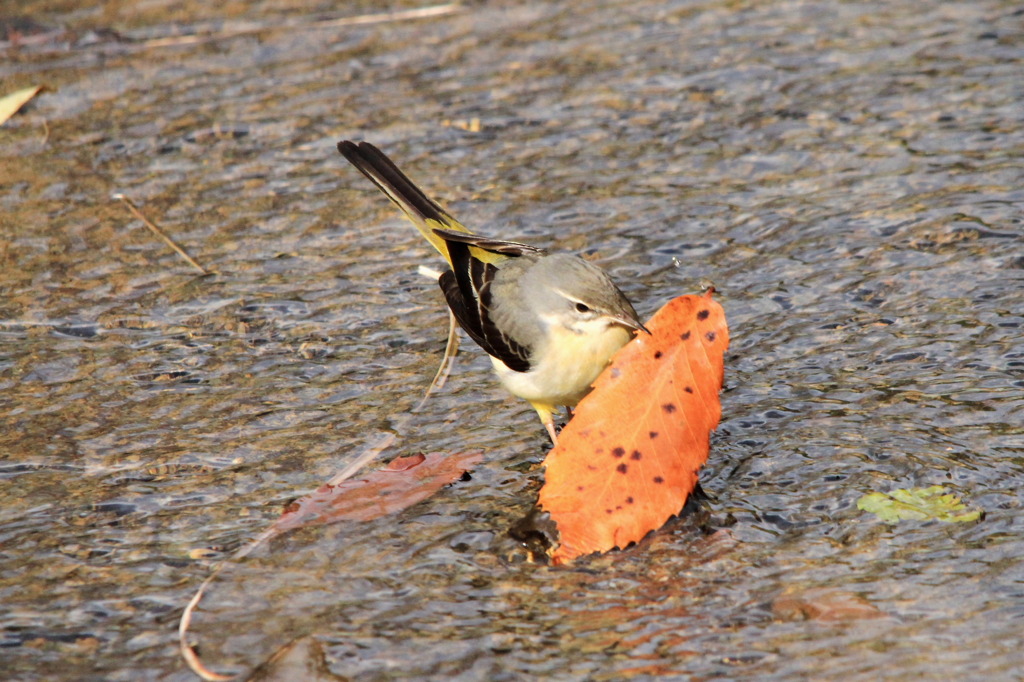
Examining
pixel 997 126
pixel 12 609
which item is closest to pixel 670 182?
pixel 997 126

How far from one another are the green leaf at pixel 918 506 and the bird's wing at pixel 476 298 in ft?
5.37

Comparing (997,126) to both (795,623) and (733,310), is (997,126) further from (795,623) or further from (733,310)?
(795,623)

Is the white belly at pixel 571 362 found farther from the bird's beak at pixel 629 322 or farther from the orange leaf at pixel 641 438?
the orange leaf at pixel 641 438

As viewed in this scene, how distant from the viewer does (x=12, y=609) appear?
4285 mm

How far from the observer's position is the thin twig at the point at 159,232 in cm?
708

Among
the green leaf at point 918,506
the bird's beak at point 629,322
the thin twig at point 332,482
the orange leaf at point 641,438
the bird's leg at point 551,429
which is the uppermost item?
the bird's beak at point 629,322

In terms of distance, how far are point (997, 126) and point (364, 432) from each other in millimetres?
4763

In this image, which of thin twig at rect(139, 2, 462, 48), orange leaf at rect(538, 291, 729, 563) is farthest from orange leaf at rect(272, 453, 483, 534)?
thin twig at rect(139, 2, 462, 48)

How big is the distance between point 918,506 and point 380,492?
2150mm

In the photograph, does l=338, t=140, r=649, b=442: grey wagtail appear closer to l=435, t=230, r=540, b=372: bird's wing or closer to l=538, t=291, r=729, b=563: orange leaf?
l=435, t=230, r=540, b=372: bird's wing

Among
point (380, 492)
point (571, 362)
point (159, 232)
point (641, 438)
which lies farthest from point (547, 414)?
point (159, 232)

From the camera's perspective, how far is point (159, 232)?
24.5 ft

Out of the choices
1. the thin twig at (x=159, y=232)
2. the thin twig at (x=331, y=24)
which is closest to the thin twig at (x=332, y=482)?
the thin twig at (x=159, y=232)

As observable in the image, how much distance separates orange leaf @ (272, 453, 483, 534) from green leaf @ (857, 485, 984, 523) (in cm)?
170
